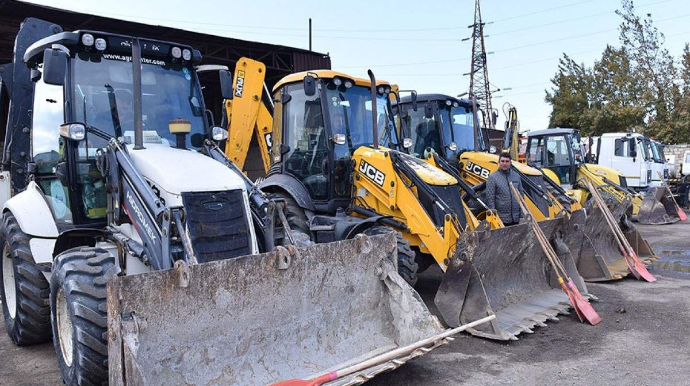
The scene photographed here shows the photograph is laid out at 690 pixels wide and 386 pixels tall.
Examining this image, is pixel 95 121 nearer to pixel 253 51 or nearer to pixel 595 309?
pixel 595 309

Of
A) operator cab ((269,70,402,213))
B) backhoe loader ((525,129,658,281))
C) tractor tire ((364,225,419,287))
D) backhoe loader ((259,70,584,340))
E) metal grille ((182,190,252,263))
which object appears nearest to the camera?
metal grille ((182,190,252,263))

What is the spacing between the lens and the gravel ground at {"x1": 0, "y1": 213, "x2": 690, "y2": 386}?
413 centimetres

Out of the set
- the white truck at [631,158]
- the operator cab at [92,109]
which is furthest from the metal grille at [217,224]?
the white truck at [631,158]

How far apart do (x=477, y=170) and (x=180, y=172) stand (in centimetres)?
615

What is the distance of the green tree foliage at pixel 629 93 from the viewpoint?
27.9m

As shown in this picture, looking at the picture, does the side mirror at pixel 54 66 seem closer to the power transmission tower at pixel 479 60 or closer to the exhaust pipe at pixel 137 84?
the exhaust pipe at pixel 137 84

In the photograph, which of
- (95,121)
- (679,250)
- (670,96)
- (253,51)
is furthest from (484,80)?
(95,121)

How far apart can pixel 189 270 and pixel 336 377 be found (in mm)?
1056

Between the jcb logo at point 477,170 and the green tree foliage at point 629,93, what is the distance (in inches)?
903

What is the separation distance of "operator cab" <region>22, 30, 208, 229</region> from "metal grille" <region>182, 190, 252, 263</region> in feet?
3.21

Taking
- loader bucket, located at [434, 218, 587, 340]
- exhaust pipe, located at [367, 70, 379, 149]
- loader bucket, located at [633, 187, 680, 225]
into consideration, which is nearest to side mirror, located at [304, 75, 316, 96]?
exhaust pipe, located at [367, 70, 379, 149]

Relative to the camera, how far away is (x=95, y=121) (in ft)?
14.8

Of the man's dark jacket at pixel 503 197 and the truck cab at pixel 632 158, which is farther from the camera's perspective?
the truck cab at pixel 632 158

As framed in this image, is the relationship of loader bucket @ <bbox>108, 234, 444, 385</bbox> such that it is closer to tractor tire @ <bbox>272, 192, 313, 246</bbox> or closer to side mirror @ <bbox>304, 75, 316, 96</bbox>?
tractor tire @ <bbox>272, 192, 313, 246</bbox>
